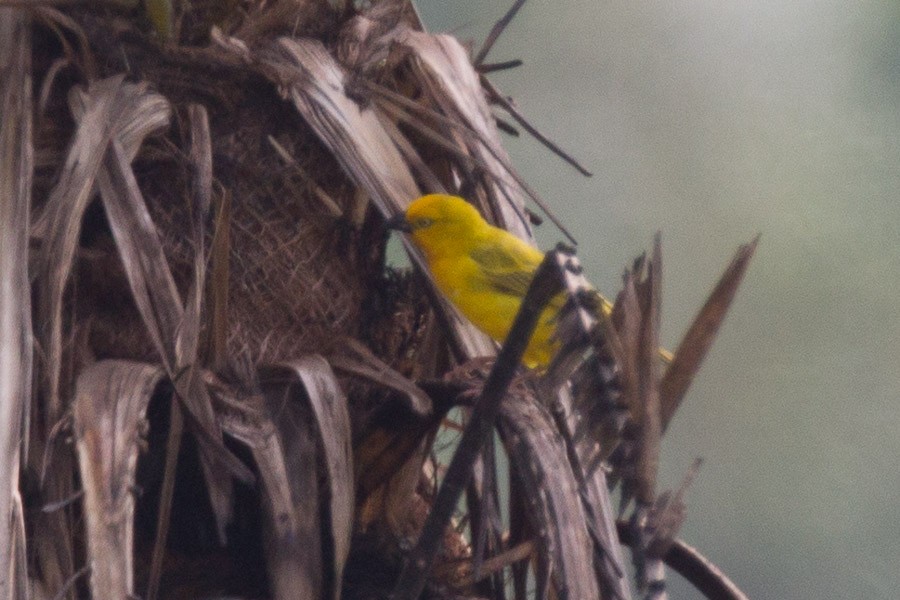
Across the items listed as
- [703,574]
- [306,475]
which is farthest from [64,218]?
[703,574]

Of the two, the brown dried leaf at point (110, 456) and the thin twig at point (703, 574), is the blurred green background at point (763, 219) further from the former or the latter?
the brown dried leaf at point (110, 456)

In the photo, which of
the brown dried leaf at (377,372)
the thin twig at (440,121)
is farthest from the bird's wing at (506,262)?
the brown dried leaf at (377,372)

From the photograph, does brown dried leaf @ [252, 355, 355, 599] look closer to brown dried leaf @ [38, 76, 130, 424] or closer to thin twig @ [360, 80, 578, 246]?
brown dried leaf @ [38, 76, 130, 424]

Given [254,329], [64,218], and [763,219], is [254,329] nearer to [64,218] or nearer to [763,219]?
→ [64,218]

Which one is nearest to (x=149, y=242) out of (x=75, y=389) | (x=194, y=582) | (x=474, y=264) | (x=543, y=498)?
(x=75, y=389)

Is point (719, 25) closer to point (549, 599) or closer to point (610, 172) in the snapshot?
point (610, 172)
